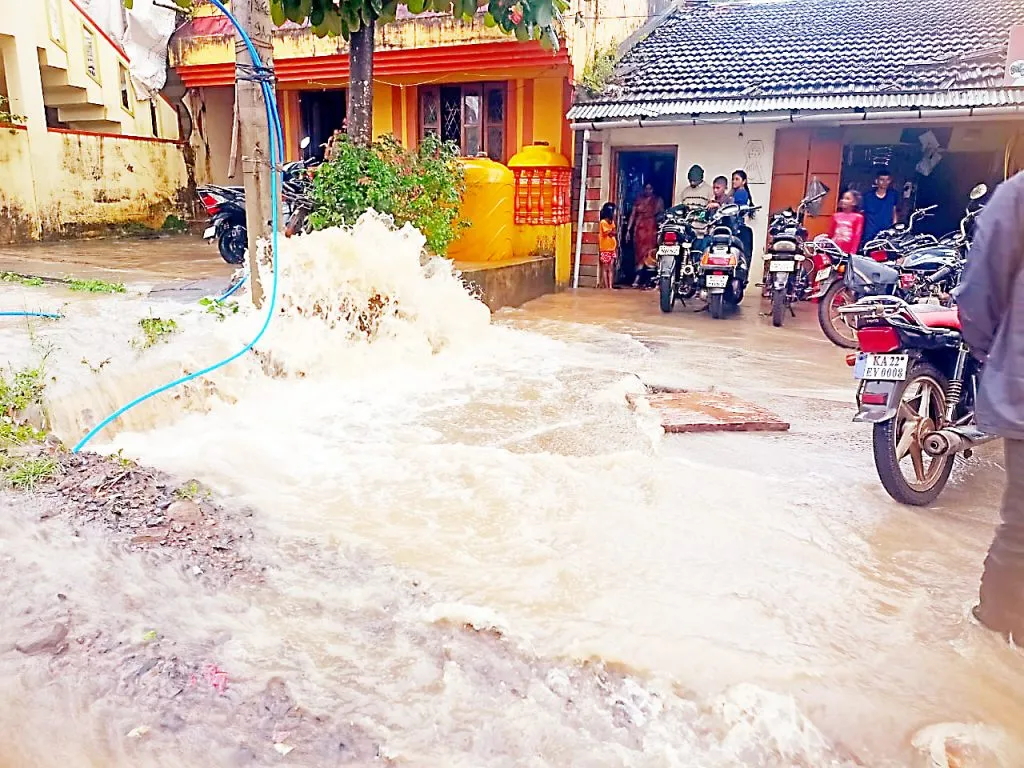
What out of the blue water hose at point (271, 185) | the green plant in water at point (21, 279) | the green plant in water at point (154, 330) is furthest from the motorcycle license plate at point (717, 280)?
the green plant in water at point (21, 279)

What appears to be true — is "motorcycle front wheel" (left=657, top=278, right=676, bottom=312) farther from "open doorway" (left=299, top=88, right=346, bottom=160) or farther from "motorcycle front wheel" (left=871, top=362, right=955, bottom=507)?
"open doorway" (left=299, top=88, right=346, bottom=160)

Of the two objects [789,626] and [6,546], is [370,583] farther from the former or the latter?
[789,626]

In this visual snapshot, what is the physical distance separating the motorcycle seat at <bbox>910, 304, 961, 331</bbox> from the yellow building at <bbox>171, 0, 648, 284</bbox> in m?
6.90

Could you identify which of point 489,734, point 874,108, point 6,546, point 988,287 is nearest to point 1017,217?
point 988,287

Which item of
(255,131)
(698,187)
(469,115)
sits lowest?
(698,187)

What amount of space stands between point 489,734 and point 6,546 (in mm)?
1791

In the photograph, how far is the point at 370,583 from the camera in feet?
9.65

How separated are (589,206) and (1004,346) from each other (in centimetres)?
919

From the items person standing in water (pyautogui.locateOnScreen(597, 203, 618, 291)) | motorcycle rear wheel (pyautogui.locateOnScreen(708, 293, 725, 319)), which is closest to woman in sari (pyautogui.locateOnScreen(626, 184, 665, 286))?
person standing in water (pyautogui.locateOnScreen(597, 203, 618, 291))

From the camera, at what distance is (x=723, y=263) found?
350 inches

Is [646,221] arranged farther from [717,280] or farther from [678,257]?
[717,280]

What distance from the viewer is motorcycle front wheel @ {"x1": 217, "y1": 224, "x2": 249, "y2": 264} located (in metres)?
9.38

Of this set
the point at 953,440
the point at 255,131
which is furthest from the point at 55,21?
the point at 953,440

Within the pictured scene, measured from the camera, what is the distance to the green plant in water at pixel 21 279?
7.49m
